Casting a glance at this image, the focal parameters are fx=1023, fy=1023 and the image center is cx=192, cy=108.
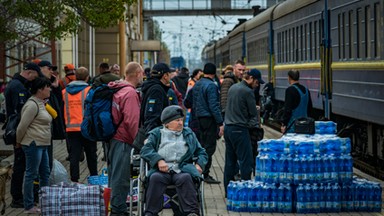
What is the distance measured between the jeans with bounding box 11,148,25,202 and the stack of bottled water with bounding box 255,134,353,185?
9.76 feet

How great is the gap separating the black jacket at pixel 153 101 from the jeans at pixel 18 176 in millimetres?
1808

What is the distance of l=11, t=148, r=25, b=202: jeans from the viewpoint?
12.7 metres

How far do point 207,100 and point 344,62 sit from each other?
3.56 m

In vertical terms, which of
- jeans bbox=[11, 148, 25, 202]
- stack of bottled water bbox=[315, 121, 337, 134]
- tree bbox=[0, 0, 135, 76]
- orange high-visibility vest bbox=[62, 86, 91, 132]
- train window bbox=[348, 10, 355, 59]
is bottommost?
jeans bbox=[11, 148, 25, 202]

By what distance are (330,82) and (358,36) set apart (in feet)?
8.85

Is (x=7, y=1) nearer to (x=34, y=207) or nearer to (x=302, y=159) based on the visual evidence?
(x=34, y=207)

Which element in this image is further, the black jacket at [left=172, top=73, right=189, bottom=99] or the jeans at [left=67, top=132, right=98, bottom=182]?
the black jacket at [left=172, top=73, right=189, bottom=99]

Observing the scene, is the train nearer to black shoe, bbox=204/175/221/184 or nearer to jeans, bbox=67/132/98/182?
black shoe, bbox=204/175/221/184

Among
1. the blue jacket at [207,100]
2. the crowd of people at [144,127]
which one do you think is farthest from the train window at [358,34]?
the blue jacket at [207,100]

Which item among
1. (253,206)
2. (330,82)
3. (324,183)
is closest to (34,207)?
(253,206)

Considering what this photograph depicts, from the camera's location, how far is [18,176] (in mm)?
12836

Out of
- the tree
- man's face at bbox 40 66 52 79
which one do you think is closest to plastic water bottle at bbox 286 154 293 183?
man's face at bbox 40 66 52 79

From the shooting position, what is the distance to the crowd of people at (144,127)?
407 inches

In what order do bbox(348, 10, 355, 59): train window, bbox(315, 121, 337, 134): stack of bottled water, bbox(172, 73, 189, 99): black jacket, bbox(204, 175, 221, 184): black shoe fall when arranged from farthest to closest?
bbox(172, 73, 189, 99): black jacket
bbox(348, 10, 355, 59): train window
bbox(204, 175, 221, 184): black shoe
bbox(315, 121, 337, 134): stack of bottled water
